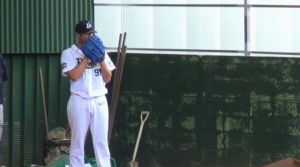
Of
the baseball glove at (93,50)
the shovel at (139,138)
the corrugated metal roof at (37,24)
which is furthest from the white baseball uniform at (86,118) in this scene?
the corrugated metal roof at (37,24)

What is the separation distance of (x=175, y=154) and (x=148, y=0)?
91.0 inches

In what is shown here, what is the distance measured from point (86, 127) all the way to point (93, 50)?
0.84 metres

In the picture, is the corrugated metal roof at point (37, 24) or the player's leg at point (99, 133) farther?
the corrugated metal roof at point (37, 24)

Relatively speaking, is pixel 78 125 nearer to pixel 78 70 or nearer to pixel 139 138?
pixel 78 70

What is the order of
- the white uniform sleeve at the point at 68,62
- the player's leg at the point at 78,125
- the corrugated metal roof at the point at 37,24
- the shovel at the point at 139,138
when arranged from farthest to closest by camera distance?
the corrugated metal roof at the point at 37,24 < the shovel at the point at 139,138 < the white uniform sleeve at the point at 68,62 < the player's leg at the point at 78,125

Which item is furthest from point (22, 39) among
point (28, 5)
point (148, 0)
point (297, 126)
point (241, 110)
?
point (297, 126)

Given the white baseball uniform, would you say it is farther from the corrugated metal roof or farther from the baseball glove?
the corrugated metal roof

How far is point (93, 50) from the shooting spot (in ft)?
22.2

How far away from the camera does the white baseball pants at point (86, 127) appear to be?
671 cm

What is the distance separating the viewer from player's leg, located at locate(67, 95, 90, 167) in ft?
22.0

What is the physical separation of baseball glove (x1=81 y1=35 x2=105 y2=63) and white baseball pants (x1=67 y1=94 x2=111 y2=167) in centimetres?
44

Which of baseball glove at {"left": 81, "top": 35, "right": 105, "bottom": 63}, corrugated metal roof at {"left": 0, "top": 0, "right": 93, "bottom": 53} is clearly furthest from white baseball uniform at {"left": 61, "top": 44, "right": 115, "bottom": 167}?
corrugated metal roof at {"left": 0, "top": 0, "right": 93, "bottom": 53}

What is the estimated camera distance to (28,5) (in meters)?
9.00

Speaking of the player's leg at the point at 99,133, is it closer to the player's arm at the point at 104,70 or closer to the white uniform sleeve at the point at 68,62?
the player's arm at the point at 104,70
